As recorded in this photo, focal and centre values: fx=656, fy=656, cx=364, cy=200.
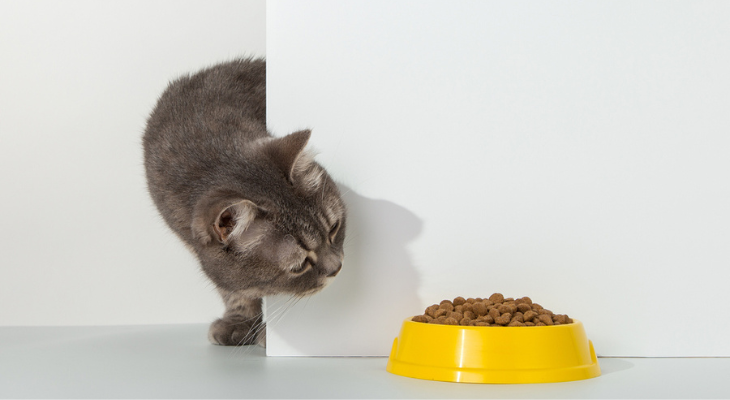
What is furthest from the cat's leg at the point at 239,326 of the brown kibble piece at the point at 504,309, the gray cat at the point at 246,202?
the brown kibble piece at the point at 504,309

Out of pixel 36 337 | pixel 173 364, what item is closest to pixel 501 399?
pixel 173 364

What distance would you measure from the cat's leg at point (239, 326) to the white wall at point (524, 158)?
228 mm

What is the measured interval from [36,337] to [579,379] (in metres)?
1.71

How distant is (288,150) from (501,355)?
62 cm

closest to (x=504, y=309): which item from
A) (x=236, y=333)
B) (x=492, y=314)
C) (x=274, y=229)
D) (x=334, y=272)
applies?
(x=492, y=314)

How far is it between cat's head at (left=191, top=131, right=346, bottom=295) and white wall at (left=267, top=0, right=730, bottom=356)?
0.19 meters

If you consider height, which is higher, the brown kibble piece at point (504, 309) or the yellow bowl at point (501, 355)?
the brown kibble piece at point (504, 309)

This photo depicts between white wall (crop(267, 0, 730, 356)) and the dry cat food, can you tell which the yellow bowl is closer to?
the dry cat food

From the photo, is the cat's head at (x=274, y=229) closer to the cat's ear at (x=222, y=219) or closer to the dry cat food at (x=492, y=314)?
the cat's ear at (x=222, y=219)

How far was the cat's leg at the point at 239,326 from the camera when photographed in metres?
1.90

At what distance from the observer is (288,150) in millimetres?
1445

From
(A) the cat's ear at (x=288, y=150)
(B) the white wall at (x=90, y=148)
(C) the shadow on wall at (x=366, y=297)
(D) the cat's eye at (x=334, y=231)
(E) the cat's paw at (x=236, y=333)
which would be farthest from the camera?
(B) the white wall at (x=90, y=148)

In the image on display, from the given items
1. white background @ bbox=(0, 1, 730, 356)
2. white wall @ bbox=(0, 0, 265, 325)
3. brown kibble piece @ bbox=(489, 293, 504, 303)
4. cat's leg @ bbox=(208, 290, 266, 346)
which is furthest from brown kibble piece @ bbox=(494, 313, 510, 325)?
white wall @ bbox=(0, 0, 265, 325)

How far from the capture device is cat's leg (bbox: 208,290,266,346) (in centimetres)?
190
